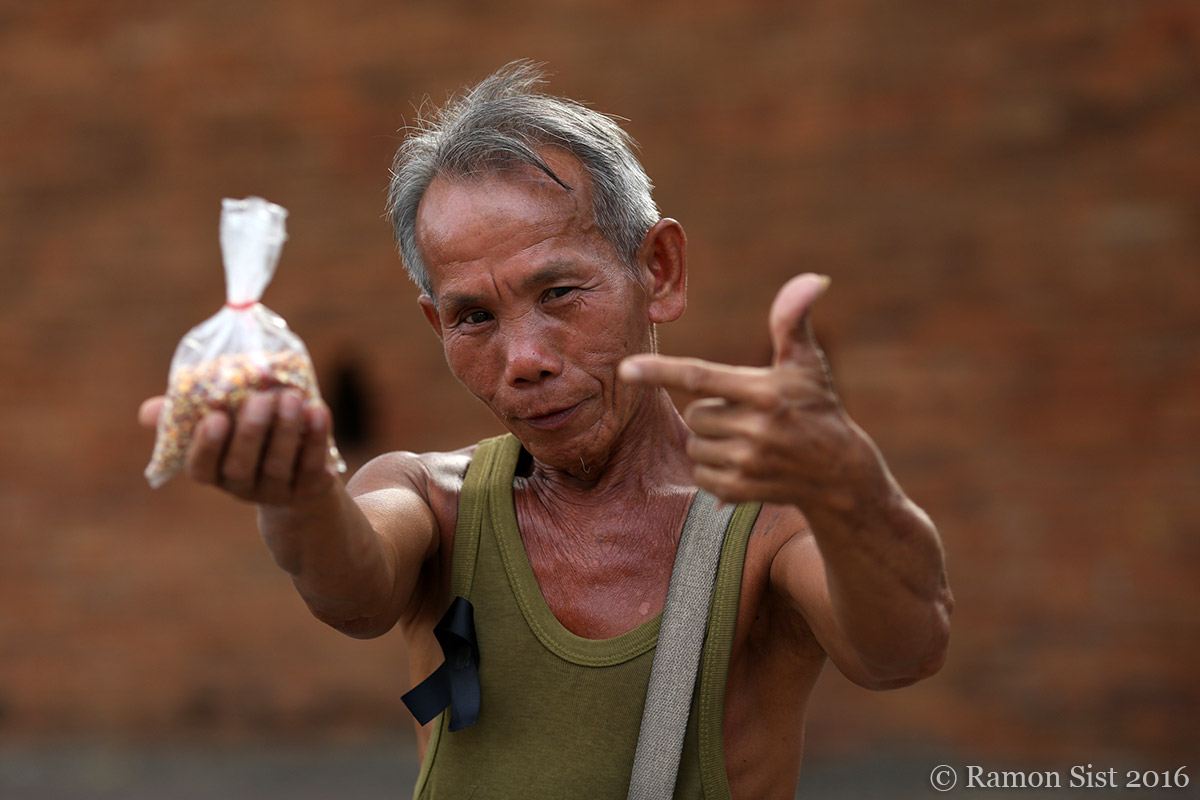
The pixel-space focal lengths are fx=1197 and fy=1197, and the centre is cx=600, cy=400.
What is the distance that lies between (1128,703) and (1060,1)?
3.49 metres

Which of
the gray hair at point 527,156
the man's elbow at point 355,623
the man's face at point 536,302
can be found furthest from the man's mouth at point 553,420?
the man's elbow at point 355,623

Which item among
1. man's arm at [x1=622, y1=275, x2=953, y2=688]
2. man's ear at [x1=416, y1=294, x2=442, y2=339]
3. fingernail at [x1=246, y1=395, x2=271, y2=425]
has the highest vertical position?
man's ear at [x1=416, y1=294, x2=442, y2=339]

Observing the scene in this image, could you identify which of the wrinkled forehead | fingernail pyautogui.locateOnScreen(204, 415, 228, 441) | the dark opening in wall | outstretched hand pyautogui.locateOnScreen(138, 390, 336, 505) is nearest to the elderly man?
the wrinkled forehead

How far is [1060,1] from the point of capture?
5.97 meters

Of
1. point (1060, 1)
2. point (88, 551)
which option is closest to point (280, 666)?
point (88, 551)

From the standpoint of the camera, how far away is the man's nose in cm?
204

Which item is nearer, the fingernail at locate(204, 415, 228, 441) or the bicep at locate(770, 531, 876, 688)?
the fingernail at locate(204, 415, 228, 441)

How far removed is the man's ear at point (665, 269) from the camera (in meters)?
2.27

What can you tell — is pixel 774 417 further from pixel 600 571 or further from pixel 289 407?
pixel 600 571

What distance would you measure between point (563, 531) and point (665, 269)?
54cm

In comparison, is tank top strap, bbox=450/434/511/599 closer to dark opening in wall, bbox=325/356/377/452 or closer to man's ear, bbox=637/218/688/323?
man's ear, bbox=637/218/688/323

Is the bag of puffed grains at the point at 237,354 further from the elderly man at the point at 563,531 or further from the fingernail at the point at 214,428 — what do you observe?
the elderly man at the point at 563,531

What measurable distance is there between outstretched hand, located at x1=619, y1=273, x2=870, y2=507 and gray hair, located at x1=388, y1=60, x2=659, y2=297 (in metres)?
0.71

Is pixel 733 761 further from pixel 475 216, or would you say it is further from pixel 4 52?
pixel 4 52
